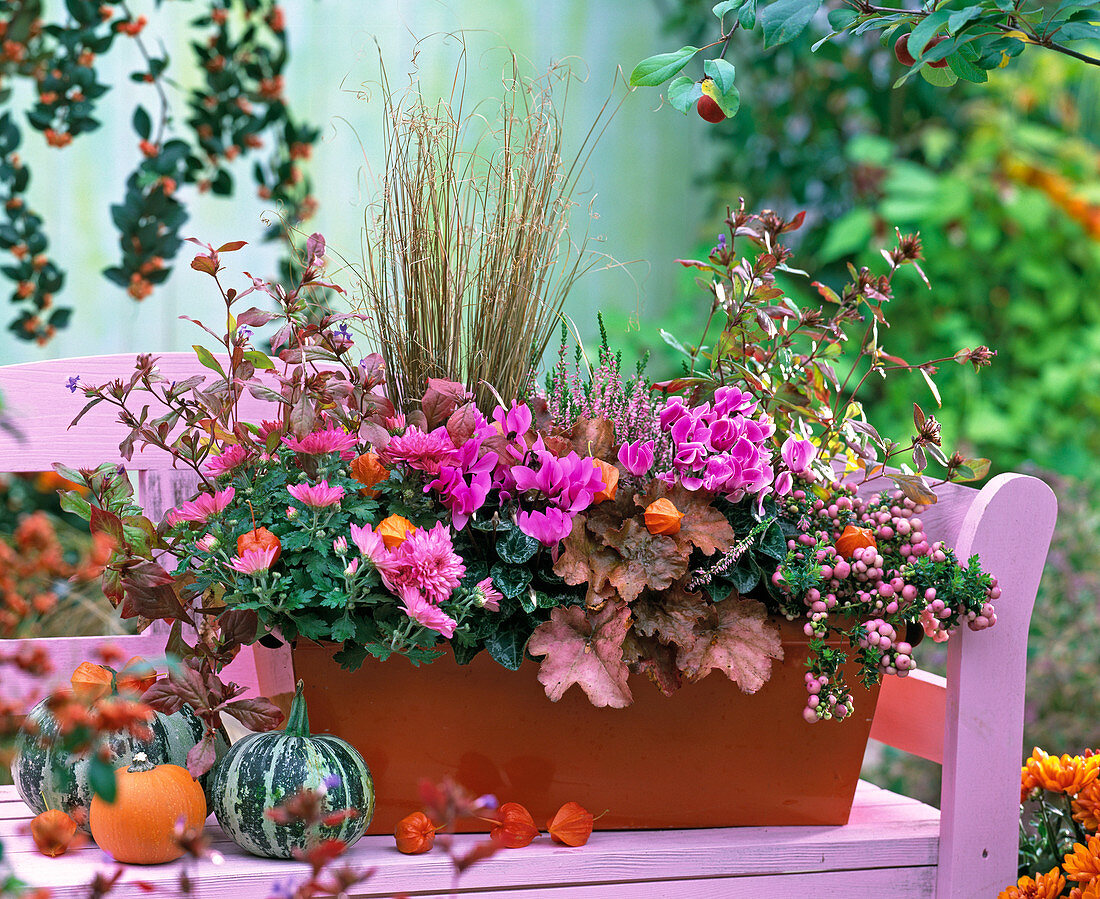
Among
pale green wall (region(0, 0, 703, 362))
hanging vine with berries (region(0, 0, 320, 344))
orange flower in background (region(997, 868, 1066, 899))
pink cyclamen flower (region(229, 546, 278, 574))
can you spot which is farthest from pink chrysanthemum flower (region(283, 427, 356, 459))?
pale green wall (region(0, 0, 703, 362))

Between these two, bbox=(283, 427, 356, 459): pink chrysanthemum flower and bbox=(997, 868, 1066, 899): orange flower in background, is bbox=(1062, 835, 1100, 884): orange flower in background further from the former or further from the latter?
bbox=(283, 427, 356, 459): pink chrysanthemum flower

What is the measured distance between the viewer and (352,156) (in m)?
2.52

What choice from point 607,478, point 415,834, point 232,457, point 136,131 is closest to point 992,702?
point 607,478

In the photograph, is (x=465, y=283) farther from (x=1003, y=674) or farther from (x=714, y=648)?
(x=1003, y=674)

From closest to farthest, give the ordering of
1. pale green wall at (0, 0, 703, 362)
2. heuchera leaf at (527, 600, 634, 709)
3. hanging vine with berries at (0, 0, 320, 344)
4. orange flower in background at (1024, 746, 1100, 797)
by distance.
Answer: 1. heuchera leaf at (527, 600, 634, 709)
2. orange flower in background at (1024, 746, 1100, 797)
3. hanging vine with berries at (0, 0, 320, 344)
4. pale green wall at (0, 0, 703, 362)

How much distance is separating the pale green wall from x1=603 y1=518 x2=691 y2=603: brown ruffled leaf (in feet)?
3.81

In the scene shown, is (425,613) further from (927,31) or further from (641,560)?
(927,31)

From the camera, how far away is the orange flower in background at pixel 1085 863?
3.29ft

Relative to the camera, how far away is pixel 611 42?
8.96ft

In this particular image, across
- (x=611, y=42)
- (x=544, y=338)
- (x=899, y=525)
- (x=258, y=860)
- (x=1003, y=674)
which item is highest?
(x=611, y=42)

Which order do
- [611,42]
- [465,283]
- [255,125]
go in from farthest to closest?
[611,42] < [255,125] < [465,283]

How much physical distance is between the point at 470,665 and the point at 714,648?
0.75 ft

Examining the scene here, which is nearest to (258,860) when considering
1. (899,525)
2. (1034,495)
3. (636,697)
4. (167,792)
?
(167,792)

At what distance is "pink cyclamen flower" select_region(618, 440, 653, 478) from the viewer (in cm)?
98
